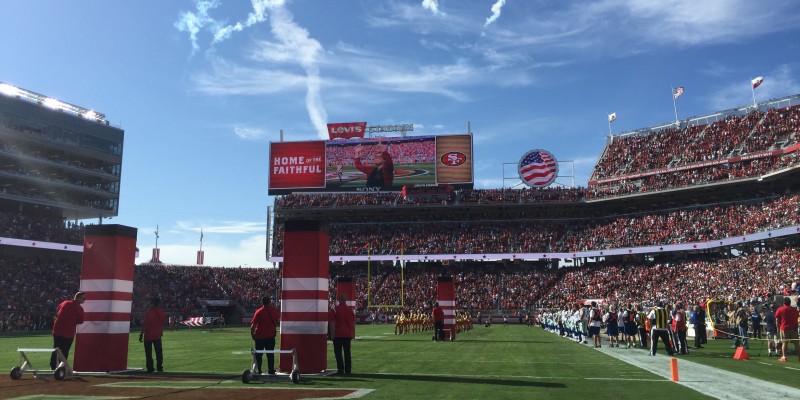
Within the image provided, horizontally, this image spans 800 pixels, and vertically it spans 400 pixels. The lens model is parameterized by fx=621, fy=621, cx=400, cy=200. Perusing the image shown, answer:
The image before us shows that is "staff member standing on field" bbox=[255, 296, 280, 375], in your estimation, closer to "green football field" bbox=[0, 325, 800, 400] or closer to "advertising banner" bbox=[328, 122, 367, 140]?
"green football field" bbox=[0, 325, 800, 400]

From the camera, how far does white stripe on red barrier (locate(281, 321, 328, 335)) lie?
44.6ft

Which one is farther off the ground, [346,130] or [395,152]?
[346,130]

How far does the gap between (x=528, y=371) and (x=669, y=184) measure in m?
50.7

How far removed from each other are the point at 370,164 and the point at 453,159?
27.5 ft

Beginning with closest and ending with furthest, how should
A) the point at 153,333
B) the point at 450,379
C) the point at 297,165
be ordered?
the point at 450,379
the point at 153,333
the point at 297,165

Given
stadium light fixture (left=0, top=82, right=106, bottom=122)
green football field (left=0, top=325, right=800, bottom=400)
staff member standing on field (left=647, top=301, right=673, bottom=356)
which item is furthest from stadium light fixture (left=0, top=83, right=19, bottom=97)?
staff member standing on field (left=647, top=301, right=673, bottom=356)

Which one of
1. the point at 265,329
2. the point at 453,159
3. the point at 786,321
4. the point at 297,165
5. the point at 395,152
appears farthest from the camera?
the point at 297,165

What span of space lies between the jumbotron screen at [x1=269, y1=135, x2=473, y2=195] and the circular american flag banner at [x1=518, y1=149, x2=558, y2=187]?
7.38 meters

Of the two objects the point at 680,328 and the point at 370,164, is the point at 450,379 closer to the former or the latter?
the point at 680,328

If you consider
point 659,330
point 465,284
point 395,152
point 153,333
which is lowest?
point 659,330

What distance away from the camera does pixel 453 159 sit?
201ft

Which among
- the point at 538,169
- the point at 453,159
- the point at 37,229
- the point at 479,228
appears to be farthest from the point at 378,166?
the point at 37,229

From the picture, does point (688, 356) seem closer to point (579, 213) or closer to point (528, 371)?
point (528, 371)

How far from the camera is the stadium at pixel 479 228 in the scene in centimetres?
4981
